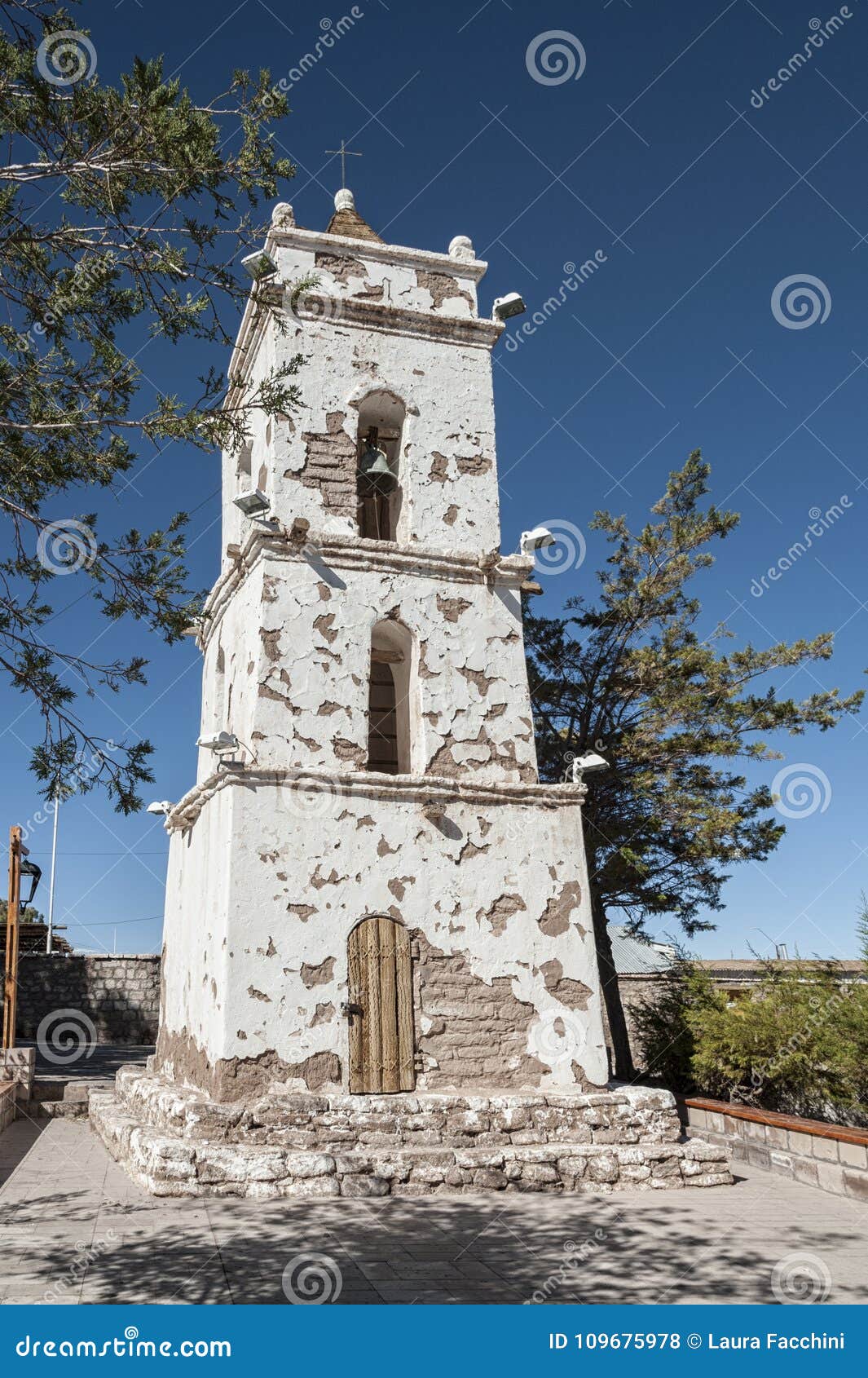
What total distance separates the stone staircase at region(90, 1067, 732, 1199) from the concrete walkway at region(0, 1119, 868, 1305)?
252 millimetres

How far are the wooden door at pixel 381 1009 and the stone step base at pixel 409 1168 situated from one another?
76 cm

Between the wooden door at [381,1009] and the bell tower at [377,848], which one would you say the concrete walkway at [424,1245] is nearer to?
the bell tower at [377,848]

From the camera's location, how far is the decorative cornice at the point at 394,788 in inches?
383

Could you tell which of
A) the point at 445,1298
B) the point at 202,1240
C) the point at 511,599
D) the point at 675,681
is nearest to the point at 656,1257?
the point at 445,1298

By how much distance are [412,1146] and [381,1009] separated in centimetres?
123

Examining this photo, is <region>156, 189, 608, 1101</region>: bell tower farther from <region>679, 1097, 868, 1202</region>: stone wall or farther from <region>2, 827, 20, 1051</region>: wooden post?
<region>2, 827, 20, 1051</region>: wooden post

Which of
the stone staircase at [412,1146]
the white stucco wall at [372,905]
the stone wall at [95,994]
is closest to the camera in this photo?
the stone staircase at [412,1146]

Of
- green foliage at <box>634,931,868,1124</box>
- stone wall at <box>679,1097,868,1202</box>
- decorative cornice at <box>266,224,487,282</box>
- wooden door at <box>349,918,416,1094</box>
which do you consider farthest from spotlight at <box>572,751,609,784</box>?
decorative cornice at <box>266,224,487,282</box>

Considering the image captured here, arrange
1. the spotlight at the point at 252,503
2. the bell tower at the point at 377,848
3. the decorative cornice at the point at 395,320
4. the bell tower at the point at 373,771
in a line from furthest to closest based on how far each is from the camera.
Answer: the decorative cornice at the point at 395,320 → the spotlight at the point at 252,503 → the bell tower at the point at 373,771 → the bell tower at the point at 377,848

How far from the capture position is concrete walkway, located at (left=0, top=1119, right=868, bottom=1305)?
18.0 ft

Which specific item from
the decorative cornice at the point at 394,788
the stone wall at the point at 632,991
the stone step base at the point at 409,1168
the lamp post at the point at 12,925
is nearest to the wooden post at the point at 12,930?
the lamp post at the point at 12,925

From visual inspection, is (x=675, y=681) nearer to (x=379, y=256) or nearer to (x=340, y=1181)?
(x=379, y=256)

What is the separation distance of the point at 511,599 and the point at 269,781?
3.60m

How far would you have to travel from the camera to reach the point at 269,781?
31.9 ft
